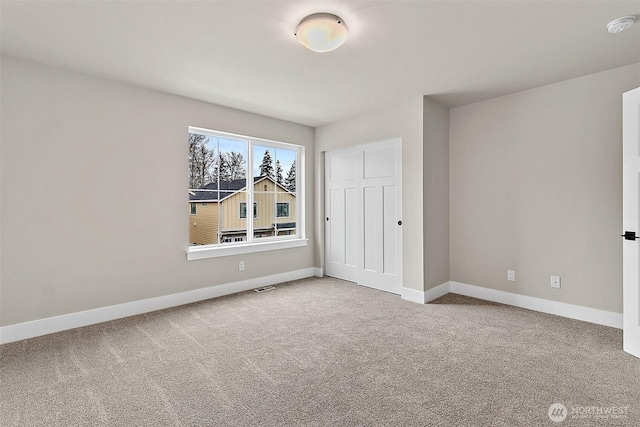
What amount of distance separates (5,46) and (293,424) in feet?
11.8

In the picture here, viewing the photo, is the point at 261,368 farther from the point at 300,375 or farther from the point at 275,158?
the point at 275,158

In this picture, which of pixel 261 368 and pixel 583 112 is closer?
pixel 261 368

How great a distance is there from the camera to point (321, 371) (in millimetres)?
2246

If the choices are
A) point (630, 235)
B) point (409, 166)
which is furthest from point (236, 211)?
point (630, 235)

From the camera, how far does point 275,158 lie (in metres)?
4.85

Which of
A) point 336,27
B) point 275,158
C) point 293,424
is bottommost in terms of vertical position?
point 293,424

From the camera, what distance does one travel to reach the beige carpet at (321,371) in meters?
1.79

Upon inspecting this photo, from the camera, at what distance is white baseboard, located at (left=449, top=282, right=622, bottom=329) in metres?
3.03

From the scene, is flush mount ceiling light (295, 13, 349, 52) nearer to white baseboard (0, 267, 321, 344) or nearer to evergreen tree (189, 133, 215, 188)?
evergreen tree (189, 133, 215, 188)

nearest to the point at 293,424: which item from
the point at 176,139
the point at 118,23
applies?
the point at 118,23

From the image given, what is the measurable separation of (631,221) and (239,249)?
13.2 feet

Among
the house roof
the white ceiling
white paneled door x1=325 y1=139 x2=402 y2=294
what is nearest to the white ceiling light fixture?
the white ceiling

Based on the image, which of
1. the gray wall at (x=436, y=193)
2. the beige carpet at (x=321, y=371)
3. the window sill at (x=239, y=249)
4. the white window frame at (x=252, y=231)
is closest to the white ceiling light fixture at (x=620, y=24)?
the gray wall at (x=436, y=193)

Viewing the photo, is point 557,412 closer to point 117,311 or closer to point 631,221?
point 631,221
